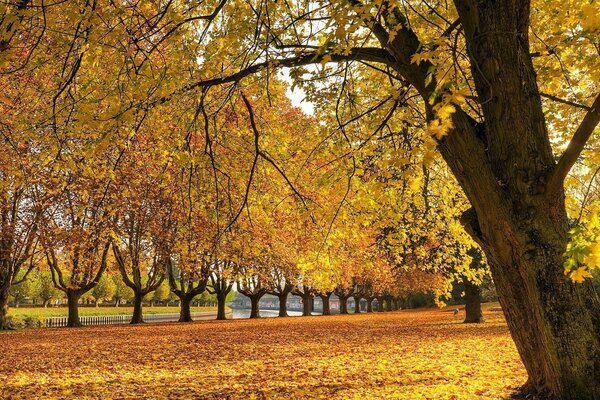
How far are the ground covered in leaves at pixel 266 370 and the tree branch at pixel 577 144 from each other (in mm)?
3175

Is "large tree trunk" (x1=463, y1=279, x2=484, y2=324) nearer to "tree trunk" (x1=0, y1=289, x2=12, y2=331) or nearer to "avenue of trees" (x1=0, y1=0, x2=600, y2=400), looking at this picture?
"avenue of trees" (x1=0, y1=0, x2=600, y2=400)

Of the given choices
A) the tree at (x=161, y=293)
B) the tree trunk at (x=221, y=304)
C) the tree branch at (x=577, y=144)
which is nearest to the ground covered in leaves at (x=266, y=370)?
the tree branch at (x=577, y=144)

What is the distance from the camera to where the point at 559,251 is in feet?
14.3

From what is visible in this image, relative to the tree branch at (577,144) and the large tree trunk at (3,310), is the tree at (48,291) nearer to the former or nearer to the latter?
the large tree trunk at (3,310)

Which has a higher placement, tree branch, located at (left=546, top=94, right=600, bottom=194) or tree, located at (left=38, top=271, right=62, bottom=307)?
tree branch, located at (left=546, top=94, right=600, bottom=194)

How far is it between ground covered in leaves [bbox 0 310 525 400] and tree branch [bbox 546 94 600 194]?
3175 mm

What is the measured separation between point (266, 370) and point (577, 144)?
6892mm

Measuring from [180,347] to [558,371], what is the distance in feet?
35.8

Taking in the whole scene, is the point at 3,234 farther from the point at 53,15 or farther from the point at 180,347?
the point at 53,15

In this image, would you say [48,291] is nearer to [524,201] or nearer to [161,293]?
[161,293]

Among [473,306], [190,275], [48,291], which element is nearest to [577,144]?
[473,306]

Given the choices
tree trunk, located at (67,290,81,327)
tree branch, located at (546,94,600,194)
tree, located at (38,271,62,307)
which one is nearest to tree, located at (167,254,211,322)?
tree trunk, located at (67,290,81,327)

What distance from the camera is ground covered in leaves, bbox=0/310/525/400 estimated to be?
6.80 metres

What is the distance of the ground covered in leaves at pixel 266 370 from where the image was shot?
268 inches
